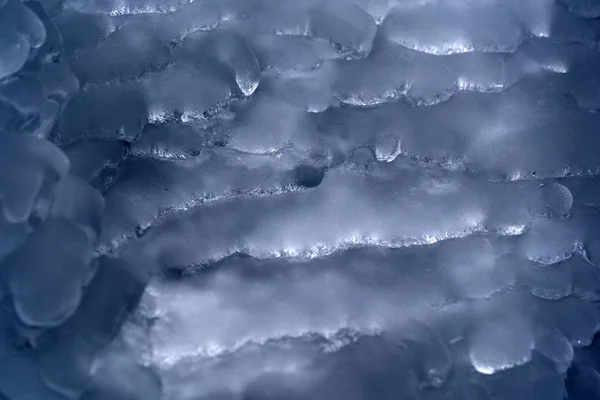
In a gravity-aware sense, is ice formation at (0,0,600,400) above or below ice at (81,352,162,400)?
above

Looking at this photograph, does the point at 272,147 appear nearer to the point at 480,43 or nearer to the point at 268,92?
the point at 268,92

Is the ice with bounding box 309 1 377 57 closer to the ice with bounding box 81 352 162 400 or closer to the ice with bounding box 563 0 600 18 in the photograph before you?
the ice with bounding box 563 0 600 18

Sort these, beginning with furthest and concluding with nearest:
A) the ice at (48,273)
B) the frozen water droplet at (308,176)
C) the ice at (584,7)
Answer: the ice at (584,7)
the frozen water droplet at (308,176)
the ice at (48,273)

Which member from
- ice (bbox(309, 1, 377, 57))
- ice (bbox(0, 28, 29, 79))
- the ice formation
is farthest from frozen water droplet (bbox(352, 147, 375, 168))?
ice (bbox(0, 28, 29, 79))

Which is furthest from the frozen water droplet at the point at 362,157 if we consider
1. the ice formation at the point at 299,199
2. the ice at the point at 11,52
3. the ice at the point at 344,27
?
the ice at the point at 11,52

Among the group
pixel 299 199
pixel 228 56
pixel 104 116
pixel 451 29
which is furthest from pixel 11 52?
pixel 451 29

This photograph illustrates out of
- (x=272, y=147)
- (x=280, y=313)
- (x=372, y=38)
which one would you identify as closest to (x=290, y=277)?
(x=280, y=313)

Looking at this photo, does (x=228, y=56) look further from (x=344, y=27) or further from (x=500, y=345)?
(x=500, y=345)

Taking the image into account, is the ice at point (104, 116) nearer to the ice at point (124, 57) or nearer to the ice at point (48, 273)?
the ice at point (124, 57)
